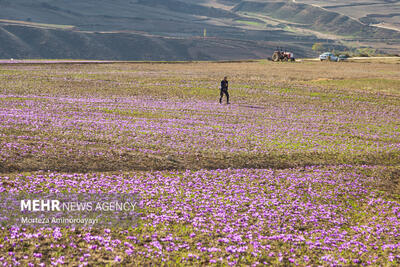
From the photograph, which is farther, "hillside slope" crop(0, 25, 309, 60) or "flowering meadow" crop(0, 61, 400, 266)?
"hillside slope" crop(0, 25, 309, 60)

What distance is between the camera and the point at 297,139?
26484 millimetres

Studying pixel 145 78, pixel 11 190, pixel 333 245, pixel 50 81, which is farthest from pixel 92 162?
pixel 145 78

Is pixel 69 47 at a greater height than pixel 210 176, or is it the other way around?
pixel 69 47

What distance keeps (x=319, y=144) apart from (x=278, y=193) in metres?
9.76

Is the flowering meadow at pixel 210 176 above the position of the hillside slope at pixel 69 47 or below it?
below

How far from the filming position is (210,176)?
18.4 metres

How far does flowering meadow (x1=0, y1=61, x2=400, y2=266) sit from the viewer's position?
11516 millimetres

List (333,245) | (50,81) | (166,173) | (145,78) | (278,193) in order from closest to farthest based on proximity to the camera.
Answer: (333,245) → (278,193) → (166,173) → (50,81) → (145,78)

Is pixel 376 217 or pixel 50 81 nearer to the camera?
pixel 376 217

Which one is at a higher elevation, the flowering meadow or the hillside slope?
the hillside slope

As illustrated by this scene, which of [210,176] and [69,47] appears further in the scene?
[69,47]

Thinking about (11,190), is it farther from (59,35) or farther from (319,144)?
(59,35)

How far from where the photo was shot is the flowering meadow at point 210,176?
37.8ft

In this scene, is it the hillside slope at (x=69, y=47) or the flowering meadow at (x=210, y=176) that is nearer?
the flowering meadow at (x=210, y=176)
